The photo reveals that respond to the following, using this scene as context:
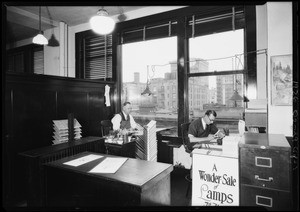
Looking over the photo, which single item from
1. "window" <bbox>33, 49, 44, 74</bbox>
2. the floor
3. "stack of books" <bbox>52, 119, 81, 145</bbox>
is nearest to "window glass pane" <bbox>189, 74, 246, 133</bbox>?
the floor

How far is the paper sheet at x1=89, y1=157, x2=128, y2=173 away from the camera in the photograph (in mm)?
1845

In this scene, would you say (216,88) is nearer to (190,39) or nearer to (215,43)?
(215,43)

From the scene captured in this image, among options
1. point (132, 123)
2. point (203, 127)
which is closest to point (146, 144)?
point (203, 127)

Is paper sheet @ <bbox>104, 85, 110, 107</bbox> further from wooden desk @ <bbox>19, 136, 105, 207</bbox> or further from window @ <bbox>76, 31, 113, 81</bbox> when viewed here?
wooden desk @ <bbox>19, 136, 105, 207</bbox>

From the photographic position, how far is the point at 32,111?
3428mm

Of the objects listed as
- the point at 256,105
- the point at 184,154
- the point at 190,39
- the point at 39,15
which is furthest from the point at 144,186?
the point at 39,15

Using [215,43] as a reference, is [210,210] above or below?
below

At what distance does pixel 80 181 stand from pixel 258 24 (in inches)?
151

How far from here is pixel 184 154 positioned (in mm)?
4531

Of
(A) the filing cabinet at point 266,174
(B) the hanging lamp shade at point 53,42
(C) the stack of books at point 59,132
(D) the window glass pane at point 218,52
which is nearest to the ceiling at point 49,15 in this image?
(B) the hanging lamp shade at point 53,42

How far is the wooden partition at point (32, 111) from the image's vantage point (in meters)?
3.09

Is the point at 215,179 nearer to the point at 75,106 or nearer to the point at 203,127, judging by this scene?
the point at 203,127

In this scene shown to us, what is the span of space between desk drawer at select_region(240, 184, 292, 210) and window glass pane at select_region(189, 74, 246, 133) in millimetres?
2517

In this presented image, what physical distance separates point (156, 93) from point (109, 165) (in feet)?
10.4
